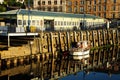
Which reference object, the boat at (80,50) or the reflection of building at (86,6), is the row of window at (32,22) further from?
the reflection of building at (86,6)

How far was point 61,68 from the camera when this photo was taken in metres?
62.8

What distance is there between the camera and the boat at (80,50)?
72938 millimetres

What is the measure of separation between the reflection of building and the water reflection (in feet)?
203

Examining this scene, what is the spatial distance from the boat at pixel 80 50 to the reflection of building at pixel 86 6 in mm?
58138

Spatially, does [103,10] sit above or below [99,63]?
above

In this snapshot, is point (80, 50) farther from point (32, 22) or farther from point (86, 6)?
point (86, 6)

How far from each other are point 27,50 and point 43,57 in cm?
493

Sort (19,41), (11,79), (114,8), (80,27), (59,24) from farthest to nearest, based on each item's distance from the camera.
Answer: (114,8) → (80,27) → (59,24) → (19,41) → (11,79)

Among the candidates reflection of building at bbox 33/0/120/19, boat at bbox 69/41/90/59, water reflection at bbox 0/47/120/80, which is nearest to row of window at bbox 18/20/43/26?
boat at bbox 69/41/90/59

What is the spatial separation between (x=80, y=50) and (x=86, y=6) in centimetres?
6766

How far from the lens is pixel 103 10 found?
138 m

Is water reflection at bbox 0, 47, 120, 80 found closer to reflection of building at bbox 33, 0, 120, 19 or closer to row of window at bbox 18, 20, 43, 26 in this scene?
row of window at bbox 18, 20, 43, 26

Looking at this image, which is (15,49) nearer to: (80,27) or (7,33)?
(7,33)

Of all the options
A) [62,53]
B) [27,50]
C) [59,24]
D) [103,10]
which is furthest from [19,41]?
[103,10]
